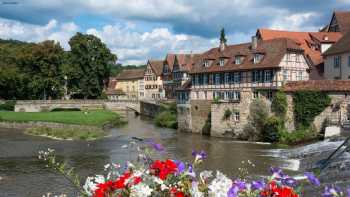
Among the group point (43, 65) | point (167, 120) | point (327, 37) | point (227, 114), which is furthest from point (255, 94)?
point (43, 65)

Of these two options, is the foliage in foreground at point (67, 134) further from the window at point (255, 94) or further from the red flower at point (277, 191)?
the red flower at point (277, 191)

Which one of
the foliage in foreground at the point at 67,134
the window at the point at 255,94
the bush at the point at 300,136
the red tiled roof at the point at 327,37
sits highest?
the red tiled roof at the point at 327,37

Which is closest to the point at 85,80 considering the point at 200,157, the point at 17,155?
the point at 17,155

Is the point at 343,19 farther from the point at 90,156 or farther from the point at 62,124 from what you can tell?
Answer: the point at 90,156

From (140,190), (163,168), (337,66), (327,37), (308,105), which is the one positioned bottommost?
(308,105)

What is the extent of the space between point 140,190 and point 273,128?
30.8 meters

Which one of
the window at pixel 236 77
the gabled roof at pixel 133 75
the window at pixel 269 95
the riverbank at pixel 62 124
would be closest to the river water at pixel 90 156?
the riverbank at pixel 62 124

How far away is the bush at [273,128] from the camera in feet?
110

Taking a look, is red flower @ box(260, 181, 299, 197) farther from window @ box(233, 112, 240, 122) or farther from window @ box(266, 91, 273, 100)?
window @ box(233, 112, 240, 122)

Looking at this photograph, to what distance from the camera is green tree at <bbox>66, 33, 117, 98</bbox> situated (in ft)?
227

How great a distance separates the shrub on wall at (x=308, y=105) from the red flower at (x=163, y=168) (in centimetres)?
2905

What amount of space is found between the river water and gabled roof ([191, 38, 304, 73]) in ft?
24.6

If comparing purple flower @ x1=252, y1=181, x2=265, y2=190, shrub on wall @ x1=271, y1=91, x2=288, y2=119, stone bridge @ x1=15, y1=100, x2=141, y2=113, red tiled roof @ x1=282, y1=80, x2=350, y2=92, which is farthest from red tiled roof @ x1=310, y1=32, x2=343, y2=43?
Result: purple flower @ x1=252, y1=181, x2=265, y2=190

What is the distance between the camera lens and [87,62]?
69.8 metres
